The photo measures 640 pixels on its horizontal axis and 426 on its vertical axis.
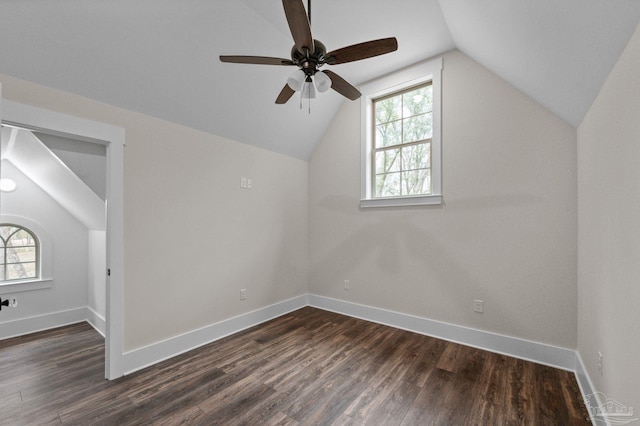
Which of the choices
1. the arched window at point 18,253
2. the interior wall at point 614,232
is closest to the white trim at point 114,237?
the arched window at point 18,253

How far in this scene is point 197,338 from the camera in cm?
273

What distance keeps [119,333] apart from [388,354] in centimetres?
239

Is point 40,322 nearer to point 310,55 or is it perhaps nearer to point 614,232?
point 310,55

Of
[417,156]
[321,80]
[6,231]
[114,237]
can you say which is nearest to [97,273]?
[6,231]

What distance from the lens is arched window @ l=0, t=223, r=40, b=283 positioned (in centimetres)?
316

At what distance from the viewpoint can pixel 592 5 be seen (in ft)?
3.84

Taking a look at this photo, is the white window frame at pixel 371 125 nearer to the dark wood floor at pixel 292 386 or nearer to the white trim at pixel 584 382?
the dark wood floor at pixel 292 386

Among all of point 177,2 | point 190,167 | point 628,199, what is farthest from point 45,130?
point 628,199

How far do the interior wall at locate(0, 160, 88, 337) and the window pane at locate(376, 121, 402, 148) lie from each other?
4.16m

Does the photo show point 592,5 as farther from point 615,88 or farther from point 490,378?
point 490,378

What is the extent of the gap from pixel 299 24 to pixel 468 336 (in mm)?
3117

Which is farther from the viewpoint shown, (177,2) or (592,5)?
(177,2)

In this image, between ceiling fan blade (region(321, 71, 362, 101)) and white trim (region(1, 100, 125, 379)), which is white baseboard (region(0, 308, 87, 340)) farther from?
ceiling fan blade (region(321, 71, 362, 101))

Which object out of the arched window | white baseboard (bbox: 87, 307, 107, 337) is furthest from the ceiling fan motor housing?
the arched window
